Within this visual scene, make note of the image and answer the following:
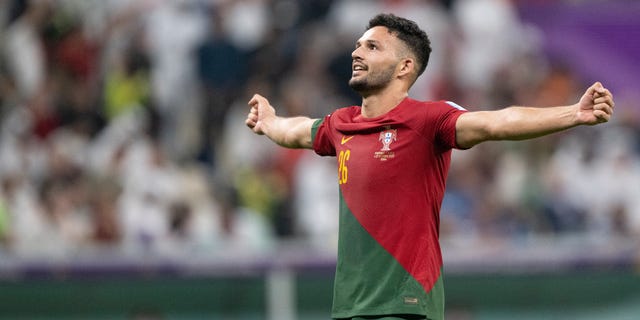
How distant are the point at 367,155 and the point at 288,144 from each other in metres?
0.94

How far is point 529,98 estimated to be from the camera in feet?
46.1

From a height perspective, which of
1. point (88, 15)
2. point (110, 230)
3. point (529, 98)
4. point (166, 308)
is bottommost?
point (166, 308)

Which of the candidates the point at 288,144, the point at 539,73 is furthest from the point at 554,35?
the point at 288,144

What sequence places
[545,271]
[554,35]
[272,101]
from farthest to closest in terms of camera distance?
1. [554,35]
2. [272,101]
3. [545,271]

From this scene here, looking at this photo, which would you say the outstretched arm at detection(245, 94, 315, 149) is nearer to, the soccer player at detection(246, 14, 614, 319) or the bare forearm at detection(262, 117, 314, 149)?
the bare forearm at detection(262, 117, 314, 149)

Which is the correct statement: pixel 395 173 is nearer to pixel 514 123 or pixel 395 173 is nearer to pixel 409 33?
pixel 514 123

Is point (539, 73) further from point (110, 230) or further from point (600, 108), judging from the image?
point (600, 108)

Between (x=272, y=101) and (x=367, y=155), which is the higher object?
(x=272, y=101)

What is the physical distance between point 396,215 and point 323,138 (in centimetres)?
85

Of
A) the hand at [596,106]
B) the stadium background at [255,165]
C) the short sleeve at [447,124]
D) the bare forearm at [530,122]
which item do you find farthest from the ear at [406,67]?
the stadium background at [255,165]

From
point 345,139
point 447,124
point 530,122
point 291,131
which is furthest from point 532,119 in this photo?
point 291,131

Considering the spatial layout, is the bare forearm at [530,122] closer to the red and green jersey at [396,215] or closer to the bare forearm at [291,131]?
the red and green jersey at [396,215]

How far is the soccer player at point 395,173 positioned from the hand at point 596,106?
24 centimetres

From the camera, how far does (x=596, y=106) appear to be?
18.4ft
